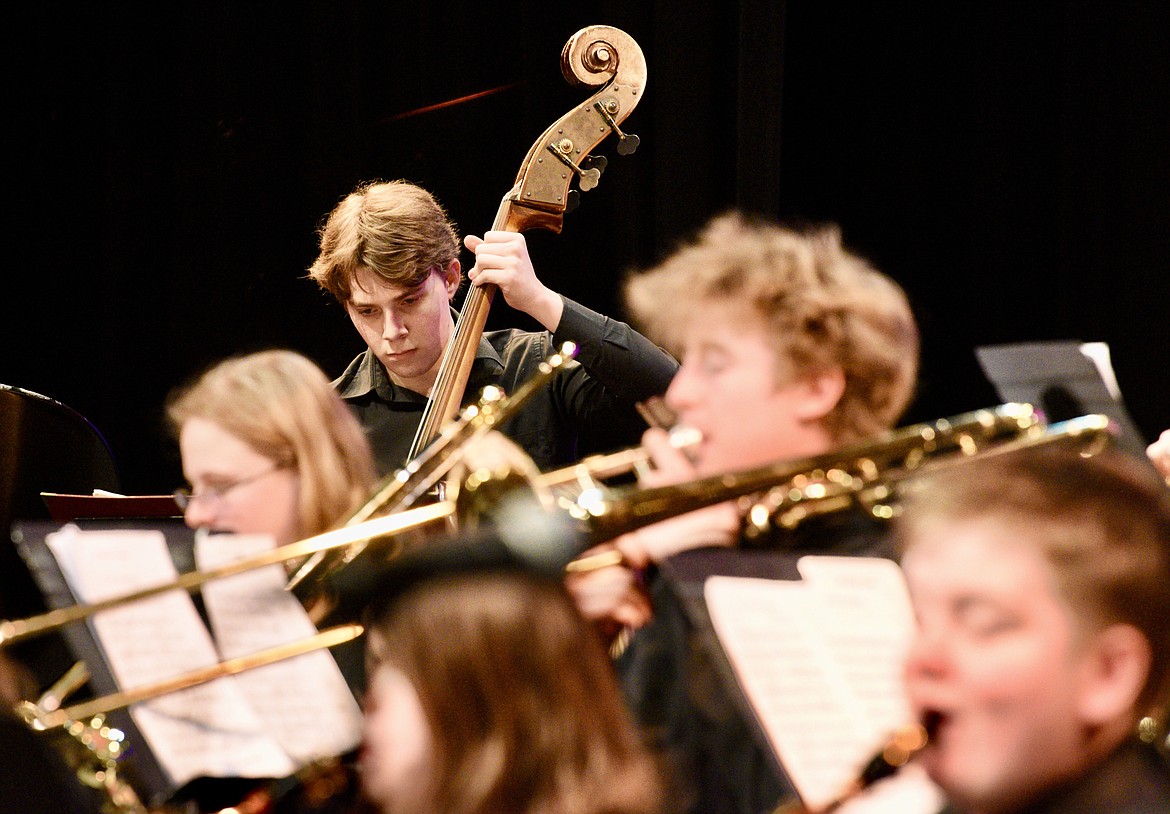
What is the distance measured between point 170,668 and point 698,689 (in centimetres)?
68

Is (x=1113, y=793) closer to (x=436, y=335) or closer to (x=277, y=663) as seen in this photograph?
(x=277, y=663)

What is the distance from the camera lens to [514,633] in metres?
1.24

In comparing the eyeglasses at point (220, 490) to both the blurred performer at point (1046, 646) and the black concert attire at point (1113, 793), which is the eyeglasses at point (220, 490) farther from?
the black concert attire at point (1113, 793)

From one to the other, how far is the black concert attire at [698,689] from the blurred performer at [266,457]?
65 cm

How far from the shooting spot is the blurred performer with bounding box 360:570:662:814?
1188 mm

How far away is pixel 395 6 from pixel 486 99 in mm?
447

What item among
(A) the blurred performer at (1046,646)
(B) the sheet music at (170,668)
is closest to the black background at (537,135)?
(B) the sheet music at (170,668)

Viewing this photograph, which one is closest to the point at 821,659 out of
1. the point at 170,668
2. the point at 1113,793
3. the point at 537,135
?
the point at 1113,793

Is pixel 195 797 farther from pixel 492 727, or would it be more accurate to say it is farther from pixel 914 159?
pixel 914 159

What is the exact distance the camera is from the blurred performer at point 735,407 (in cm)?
152

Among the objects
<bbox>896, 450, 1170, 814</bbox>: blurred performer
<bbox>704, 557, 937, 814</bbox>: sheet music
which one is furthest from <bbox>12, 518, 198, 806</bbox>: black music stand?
<bbox>896, 450, 1170, 814</bbox>: blurred performer

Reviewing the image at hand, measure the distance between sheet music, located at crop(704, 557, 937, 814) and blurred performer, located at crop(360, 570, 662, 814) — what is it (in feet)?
0.49

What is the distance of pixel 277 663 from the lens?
168 cm

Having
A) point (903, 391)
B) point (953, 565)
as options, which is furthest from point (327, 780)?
point (903, 391)
